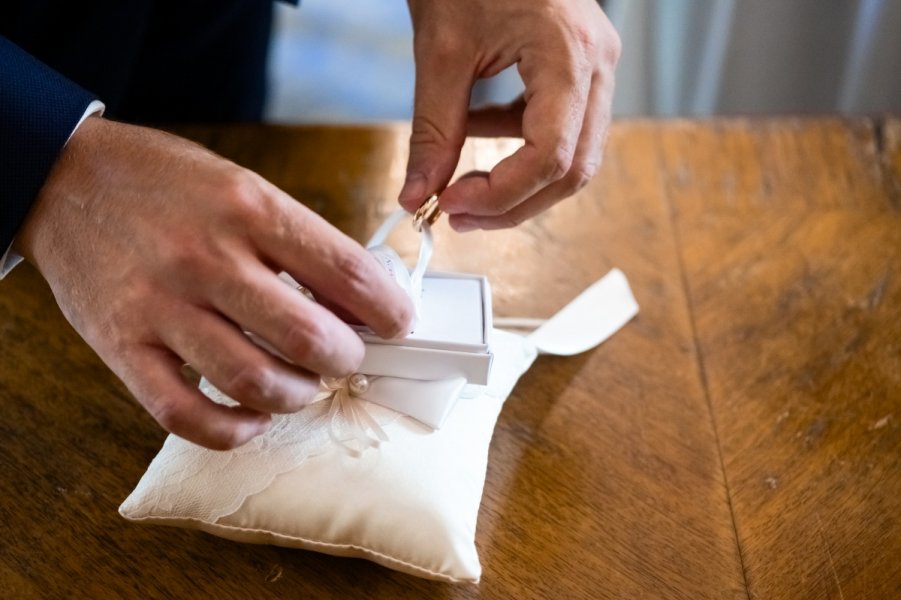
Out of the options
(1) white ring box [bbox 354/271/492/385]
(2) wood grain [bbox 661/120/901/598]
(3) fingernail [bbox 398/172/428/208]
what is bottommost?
(2) wood grain [bbox 661/120/901/598]

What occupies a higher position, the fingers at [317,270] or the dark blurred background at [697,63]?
the fingers at [317,270]

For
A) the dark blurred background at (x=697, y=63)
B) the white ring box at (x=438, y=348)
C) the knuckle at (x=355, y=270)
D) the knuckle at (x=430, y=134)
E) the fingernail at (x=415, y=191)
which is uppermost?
the knuckle at (x=355, y=270)

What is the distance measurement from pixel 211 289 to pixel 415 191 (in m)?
0.22

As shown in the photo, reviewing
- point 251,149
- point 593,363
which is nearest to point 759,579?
point 593,363

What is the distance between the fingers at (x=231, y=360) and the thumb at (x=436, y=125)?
0.73 feet

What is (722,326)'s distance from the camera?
0.76 m

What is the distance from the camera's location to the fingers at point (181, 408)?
1.66ft

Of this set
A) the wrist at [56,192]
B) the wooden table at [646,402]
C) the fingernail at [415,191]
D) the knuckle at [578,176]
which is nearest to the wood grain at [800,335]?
the wooden table at [646,402]

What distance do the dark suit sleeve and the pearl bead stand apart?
9.4 inches

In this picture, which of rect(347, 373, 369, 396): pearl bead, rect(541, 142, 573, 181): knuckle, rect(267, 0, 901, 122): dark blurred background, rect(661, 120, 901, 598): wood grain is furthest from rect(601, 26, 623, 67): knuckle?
rect(267, 0, 901, 122): dark blurred background

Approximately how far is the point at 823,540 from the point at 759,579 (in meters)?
0.06

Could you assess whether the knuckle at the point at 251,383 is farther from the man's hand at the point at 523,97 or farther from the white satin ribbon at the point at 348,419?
the man's hand at the point at 523,97

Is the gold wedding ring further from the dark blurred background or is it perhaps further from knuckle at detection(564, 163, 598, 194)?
the dark blurred background

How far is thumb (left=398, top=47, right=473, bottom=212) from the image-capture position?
0.68 m
